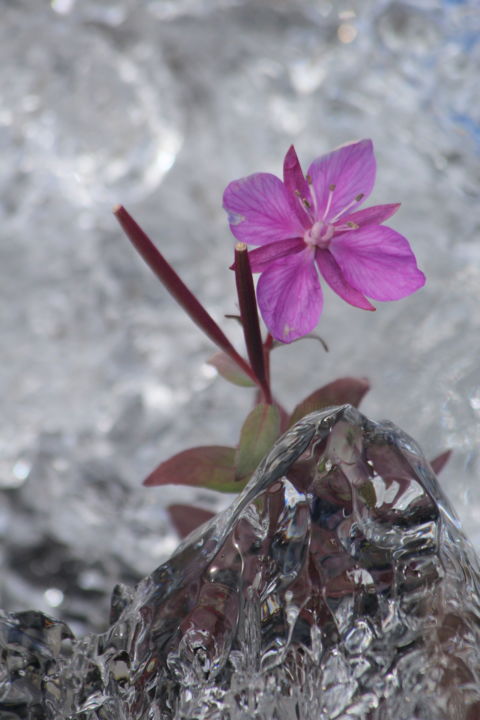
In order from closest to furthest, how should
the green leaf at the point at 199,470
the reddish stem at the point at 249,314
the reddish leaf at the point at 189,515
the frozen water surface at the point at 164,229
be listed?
the reddish stem at the point at 249,314
the green leaf at the point at 199,470
the reddish leaf at the point at 189,515
the frozen water surface at the point at 164,229

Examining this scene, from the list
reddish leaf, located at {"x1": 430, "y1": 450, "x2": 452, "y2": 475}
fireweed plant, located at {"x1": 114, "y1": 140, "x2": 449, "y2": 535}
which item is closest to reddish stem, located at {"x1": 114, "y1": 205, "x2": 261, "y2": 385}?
fireweed plant, located at {"x1": 114, "y1": 140, "x2": 449, "y2": 535}

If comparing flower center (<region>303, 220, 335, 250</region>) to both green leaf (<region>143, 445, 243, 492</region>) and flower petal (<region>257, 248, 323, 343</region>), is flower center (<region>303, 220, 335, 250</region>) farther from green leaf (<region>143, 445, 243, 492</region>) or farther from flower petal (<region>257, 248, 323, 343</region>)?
green leaf (<region>143, 445, 243, 492</region>)

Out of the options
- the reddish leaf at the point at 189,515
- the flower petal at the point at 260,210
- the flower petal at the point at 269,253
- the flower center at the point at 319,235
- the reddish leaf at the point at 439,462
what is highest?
the flower petal at the point at 260,210

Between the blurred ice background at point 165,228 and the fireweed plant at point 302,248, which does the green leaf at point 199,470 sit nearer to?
the fireweed plant at point 302,248

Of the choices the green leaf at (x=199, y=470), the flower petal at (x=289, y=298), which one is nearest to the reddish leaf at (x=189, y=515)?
the green leaf at (x=199, y=470)

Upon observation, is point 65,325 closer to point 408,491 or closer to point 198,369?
point 198,369

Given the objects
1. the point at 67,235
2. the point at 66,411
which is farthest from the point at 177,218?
the point at 66,411
